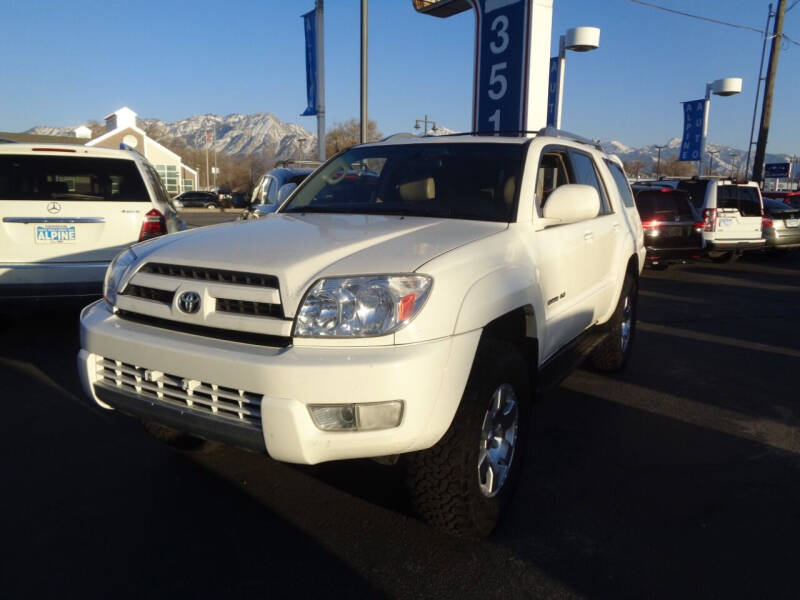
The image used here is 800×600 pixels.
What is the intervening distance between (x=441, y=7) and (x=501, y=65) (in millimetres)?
2370

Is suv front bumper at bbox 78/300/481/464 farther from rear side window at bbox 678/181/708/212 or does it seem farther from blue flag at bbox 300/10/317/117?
blue flag at bbox 300/10/317/117

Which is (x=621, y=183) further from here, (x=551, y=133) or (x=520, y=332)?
(x=520, y=332)

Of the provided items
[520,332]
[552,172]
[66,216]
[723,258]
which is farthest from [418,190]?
[723,258]

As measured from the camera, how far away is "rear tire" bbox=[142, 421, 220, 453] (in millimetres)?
3316

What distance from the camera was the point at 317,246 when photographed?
2664mm

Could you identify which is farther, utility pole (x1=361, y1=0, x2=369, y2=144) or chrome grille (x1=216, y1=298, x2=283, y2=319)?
utility pole (x1=361, y1=0, x2=369, y2=144)

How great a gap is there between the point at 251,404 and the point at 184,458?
146 cm

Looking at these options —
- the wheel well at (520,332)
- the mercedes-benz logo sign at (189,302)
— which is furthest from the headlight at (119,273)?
the wheel well at (520,332)

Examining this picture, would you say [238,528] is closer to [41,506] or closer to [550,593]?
[41,506]

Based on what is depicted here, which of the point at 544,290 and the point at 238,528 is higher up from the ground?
the point at 544,290

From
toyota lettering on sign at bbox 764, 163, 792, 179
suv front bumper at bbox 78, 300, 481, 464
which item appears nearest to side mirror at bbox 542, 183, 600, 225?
suv front bumper at bbox 78, 300, 481, 464

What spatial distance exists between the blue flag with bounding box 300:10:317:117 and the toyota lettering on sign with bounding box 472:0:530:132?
6579 millimetres

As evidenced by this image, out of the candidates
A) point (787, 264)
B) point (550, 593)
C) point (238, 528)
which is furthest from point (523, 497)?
point (787, 264)

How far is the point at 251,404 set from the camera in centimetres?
236
